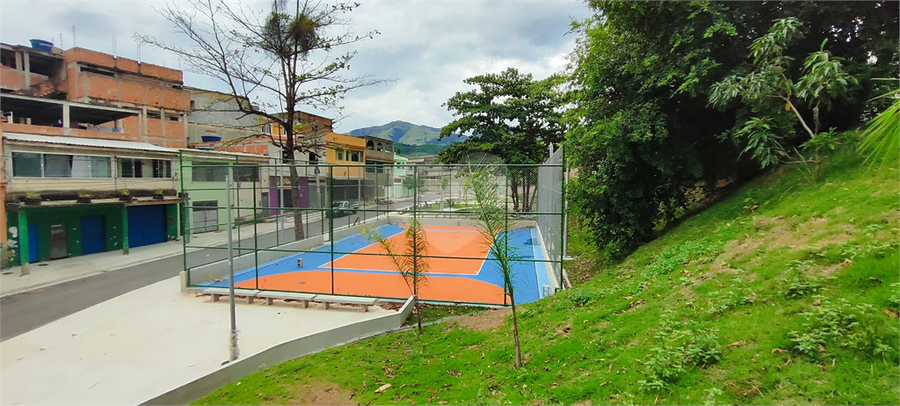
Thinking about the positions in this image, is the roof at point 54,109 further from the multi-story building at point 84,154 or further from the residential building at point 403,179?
the residential building at point 403,179

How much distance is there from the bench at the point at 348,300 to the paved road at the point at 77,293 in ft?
12.3

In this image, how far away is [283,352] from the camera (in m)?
6.58

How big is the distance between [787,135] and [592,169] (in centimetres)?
391

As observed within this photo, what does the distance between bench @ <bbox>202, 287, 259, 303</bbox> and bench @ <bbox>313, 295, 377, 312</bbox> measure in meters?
1.97

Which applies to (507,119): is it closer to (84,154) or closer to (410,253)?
(410,253)

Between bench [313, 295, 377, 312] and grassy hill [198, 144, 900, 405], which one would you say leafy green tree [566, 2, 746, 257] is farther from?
bench [313, 295, 377, 312]

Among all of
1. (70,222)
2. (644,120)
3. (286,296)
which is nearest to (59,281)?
(70,222)

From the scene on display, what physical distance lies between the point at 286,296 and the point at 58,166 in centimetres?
1433

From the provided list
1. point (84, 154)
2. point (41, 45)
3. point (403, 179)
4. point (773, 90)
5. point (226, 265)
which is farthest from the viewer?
point (403, 179)

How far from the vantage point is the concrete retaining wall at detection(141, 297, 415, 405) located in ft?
17.3

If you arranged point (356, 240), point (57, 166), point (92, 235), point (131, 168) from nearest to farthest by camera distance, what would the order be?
point (57, 166) → point (92, 235) → point (356, 240) → point (131, 168)

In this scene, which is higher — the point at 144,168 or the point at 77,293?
the point at 144,168

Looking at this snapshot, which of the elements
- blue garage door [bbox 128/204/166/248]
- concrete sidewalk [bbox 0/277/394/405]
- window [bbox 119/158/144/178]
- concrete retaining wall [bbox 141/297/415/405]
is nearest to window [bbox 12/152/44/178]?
window [bbox 119/158/144/178]

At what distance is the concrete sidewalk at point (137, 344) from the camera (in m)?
5.91
